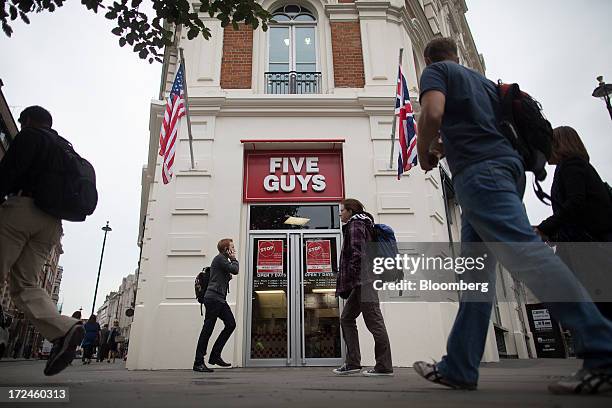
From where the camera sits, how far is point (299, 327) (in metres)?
7.93

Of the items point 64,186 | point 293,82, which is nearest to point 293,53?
point 293,82

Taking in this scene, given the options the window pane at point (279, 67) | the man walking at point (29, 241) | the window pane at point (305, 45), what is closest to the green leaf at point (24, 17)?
the man walking at point (29, 241)

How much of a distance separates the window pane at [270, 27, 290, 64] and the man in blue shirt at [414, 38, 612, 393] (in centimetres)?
839

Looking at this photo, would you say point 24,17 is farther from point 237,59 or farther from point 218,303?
point 237,59

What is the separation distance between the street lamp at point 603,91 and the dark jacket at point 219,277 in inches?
414

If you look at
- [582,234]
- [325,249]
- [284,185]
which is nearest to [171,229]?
[284,185]

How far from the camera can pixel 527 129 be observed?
96.7 inches

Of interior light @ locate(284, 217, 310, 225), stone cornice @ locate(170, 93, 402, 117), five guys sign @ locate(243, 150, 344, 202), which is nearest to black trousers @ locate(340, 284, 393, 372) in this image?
interior light @ locate(284, 217, 310, 225)

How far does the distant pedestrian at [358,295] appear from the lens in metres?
4.63

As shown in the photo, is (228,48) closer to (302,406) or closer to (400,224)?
(400,224)

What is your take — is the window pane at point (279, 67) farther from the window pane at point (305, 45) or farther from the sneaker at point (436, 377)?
the sneaker at point (436, 377)

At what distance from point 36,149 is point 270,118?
6.53 meters

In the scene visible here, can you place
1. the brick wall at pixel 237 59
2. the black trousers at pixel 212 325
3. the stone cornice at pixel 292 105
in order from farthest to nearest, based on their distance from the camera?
the brick wall at pixel 237 59, the stone cornice at pixel 292 105, the black trousers at pixel 212 325

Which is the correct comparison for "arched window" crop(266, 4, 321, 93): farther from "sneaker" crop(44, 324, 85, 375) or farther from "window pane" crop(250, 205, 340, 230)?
"sneaker" crop(44, 324, 85, 375)
